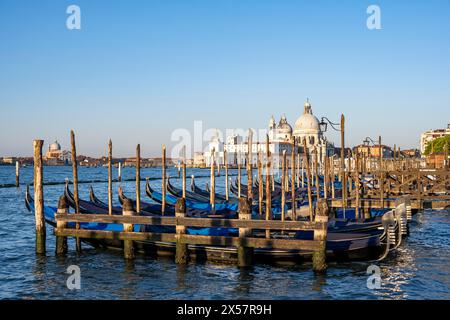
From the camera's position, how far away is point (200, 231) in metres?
12.5

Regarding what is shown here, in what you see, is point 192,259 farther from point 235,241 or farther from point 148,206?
point 148,206

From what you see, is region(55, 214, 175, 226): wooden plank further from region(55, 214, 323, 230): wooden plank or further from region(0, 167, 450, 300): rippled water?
region(0, 167, 450, 300): rippled water

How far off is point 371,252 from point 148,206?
7.69 m

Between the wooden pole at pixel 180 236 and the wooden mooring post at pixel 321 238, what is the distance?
2.80 m

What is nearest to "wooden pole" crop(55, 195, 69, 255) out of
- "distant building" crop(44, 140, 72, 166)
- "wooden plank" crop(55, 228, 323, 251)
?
"wooden plank" crop(55, 228, 323, 251)

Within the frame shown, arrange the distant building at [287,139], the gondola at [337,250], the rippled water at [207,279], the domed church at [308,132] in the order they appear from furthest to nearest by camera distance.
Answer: the domed church at [308,132] < the distant building at [287,139] < the gondola at [337,250] < the rippled water at [207,279]

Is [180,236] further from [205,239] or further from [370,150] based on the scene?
[370,150]

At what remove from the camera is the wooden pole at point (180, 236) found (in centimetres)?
1165

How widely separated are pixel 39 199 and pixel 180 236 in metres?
3.57

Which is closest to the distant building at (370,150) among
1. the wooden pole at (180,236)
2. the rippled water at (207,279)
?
the rippled water at (207,279)

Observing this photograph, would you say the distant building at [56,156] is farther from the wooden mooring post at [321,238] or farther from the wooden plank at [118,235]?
the wooden mooring post at [321,238]

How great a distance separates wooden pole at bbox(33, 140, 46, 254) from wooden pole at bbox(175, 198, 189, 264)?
3274mm

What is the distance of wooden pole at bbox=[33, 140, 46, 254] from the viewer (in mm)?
12672
